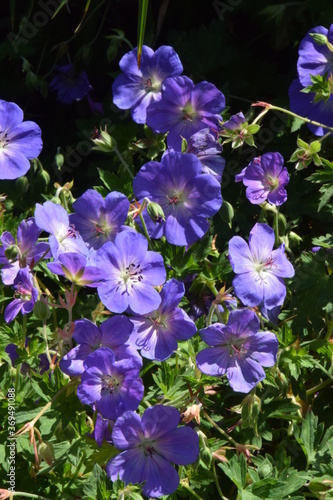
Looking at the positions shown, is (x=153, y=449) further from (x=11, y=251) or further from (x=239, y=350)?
(x=11, y=251)

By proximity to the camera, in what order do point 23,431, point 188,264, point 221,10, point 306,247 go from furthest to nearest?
point 221,10, point 306,247, point 188,264, point 23,431

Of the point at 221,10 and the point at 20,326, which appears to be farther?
the point at 221,10

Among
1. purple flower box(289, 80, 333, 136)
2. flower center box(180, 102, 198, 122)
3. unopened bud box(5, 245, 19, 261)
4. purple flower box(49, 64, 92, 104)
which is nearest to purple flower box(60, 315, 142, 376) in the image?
unopened bud box(5, 245, 19, 261)

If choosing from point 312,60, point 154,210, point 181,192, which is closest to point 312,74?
point 312,60

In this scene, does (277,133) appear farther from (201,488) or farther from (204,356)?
(201,488)

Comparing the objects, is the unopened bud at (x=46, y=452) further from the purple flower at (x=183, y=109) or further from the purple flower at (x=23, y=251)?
the purple flower at (x=183, y=109)

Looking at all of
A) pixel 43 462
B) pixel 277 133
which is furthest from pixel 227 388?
pixel 277 133

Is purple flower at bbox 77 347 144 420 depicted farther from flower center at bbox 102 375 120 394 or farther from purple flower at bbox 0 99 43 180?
purple flower at bbox 0 99 43 180
